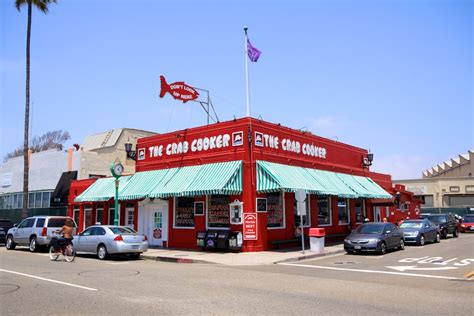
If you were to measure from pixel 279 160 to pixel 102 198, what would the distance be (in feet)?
35.8

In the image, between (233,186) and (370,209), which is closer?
(233,186)

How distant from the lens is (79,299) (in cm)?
884

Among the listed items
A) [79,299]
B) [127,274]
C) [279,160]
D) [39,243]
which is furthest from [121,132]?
[79,299]

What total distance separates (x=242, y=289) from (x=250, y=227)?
374 inches

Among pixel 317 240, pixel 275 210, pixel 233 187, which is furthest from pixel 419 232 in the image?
pixel 233 187

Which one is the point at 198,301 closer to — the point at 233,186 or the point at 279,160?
the point at 233,186

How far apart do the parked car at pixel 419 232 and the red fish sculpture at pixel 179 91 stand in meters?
14.2

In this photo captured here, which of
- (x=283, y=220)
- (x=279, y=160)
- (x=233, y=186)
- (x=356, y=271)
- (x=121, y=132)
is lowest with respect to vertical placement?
(x=356, y=271)

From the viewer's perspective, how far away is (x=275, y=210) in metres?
21.7

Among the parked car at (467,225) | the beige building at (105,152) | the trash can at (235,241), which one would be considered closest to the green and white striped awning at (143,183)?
the trash can at (235,241)

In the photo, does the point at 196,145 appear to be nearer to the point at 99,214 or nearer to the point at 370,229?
the point at 99,214

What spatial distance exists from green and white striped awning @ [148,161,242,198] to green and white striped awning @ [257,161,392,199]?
3.96 feet

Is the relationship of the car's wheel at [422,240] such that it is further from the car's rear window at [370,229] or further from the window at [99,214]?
the window at [99,214]

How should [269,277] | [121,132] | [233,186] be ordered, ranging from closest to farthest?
1. [269,277]
2. [233,186]
3. [121,132]
